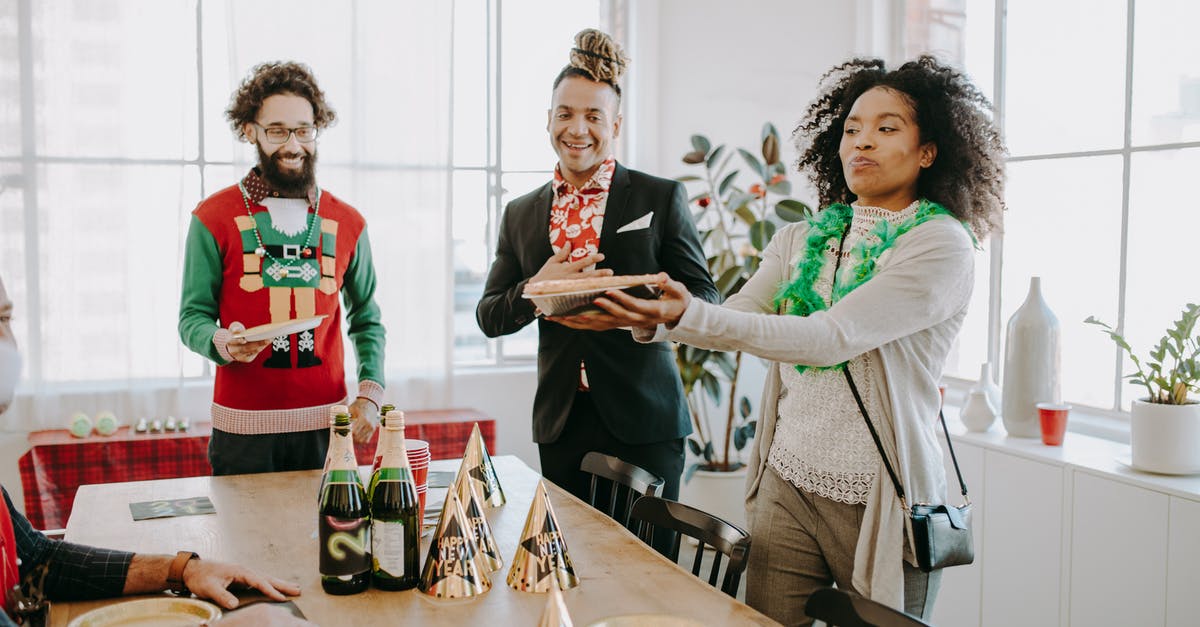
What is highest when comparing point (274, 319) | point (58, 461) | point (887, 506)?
point (274, 319)

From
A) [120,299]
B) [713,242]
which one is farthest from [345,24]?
[713,242]

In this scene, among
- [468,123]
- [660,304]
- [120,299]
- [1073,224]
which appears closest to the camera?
[660,304]

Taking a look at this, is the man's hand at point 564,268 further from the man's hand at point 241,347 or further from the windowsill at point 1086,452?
the windowsill at point 1086,452

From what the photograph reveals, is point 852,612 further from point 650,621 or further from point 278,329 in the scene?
point 278,329

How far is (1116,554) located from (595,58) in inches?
73.4

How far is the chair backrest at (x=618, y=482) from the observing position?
2.12m

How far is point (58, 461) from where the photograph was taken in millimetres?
3662

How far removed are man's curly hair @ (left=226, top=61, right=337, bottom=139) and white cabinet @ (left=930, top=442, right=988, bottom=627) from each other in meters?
2.12

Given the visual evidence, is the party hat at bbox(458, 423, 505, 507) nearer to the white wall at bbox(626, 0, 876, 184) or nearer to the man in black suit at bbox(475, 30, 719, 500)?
the man in black suit at bbox(475, 30, 719, 500)

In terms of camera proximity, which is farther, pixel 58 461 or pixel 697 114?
pixel 697 114

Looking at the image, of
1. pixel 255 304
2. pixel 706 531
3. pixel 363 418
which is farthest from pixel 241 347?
pixel 706 531

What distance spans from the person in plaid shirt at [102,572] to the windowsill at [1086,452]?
211 cm

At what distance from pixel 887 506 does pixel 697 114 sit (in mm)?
3239

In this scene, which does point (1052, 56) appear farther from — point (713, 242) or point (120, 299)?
point (120, 299)
